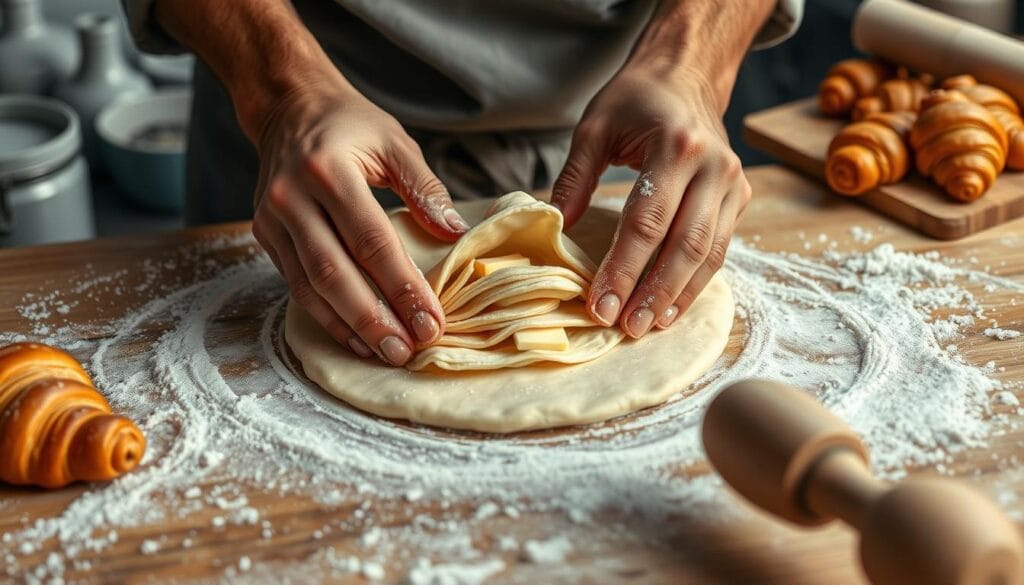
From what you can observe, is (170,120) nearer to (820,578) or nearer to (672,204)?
(672,204)

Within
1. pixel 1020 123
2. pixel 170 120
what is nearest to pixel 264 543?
pixel 1020 123

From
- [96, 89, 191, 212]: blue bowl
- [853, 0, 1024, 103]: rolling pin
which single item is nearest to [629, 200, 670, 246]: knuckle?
[853, 0, 1024, 103]: rolling pin

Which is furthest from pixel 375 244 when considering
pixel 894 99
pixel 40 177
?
pixel 40 177

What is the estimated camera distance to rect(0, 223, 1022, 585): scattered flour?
1151 mm

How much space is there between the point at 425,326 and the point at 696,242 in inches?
15.8

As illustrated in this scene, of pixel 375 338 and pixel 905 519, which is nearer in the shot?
pixel 905 519

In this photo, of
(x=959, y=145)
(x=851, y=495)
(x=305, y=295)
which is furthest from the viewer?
(x=959, y=145)

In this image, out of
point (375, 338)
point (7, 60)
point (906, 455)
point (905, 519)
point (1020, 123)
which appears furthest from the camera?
point (7, 60)

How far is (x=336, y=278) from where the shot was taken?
4.56ft

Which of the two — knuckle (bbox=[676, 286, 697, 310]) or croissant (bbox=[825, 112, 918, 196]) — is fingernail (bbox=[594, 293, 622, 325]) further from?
croissant (bbox=[825, 112, 918, 196])

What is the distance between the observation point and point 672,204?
1455 millimetres

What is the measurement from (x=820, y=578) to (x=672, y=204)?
0.58 m

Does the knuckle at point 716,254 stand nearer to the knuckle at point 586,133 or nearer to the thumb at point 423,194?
the knuckle at point 586,133

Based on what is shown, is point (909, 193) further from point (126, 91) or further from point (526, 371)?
point (126, 91)
